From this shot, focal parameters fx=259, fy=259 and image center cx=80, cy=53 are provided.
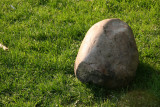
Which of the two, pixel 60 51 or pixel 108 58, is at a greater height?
pixel 108 58

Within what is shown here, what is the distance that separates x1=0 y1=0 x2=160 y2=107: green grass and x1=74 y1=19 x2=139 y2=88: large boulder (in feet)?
0.72

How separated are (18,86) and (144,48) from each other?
263 centimetres

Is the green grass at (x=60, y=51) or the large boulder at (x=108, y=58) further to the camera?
the green grass at (x=60, y=51)

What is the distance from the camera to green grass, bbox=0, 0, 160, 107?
4387 mm

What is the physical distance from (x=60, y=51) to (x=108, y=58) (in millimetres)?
1492

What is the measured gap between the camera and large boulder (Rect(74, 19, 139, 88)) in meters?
4.21

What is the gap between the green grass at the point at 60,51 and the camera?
439 cm

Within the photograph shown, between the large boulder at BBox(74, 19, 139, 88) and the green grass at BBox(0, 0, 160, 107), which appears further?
the green grass at BBox(0, 0, 160, 107)

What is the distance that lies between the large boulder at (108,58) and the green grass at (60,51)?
0.72ft

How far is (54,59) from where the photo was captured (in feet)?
16.7

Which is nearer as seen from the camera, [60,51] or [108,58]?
[108,58]

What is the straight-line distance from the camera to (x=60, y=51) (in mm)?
5426

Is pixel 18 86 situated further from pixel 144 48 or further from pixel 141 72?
pixel 144 48

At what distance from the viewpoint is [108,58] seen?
422 centimetres
